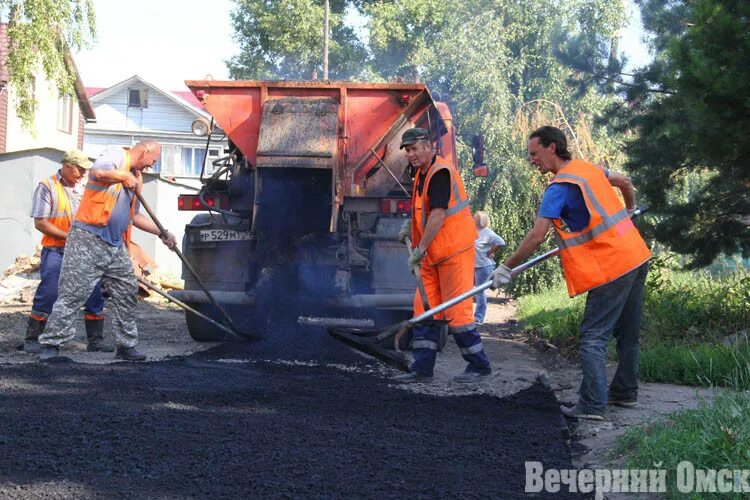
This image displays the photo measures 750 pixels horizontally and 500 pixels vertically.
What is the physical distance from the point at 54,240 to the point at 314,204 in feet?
7.49

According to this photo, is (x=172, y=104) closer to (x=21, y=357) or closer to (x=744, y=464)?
(x=21, y=357)

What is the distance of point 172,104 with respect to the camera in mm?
43469

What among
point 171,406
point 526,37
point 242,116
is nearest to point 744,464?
point 171,406

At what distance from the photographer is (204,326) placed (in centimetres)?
877

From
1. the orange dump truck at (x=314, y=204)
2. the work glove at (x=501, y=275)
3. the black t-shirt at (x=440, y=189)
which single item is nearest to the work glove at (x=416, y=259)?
the black t-shirt at (x=440, y=189)

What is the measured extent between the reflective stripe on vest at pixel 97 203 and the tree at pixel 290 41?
3108 cm

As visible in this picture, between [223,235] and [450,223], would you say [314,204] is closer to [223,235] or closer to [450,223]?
[223,235]

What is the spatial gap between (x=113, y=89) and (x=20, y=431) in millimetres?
41594

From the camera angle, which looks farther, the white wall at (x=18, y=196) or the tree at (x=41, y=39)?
the white wall at (x=18, y=196)

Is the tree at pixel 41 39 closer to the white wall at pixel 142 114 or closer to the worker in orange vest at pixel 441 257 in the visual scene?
the worker in orange vest at pixel 441 257

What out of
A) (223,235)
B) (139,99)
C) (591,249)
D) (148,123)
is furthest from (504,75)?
(591,249)

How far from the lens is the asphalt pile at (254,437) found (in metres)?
3.47

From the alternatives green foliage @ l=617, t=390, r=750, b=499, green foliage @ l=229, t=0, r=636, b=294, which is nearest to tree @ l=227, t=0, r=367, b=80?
green foliage @ l=229, t=0, r=636, b=294

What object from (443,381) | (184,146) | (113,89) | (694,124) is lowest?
(443,381)
